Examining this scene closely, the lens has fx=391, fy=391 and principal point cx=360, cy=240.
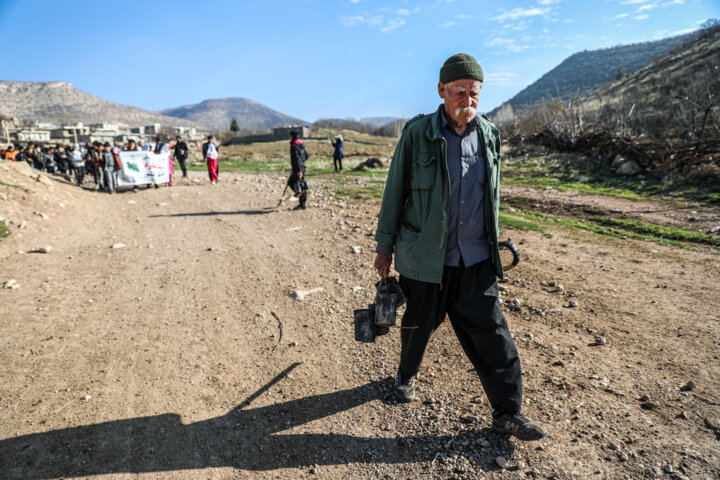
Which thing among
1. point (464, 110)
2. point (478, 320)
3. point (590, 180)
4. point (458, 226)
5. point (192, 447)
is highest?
point (464, 110)

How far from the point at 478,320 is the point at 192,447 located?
195cm

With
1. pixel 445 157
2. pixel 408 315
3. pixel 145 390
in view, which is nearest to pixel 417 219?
pixel 445 157

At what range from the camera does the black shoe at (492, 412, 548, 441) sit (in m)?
2.30

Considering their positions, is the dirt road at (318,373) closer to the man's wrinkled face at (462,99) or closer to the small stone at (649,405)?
the small stone at (649,405)

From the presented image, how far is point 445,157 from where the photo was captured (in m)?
2.34

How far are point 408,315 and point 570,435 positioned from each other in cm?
124

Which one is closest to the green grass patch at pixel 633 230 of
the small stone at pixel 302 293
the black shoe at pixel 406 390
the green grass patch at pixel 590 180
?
the green grass patch at pixel 590 180

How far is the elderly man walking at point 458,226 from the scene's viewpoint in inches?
92.9

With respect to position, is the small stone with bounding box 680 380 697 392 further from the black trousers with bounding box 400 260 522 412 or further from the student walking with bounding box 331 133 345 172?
the student walking with bounding box 331 133 345 172

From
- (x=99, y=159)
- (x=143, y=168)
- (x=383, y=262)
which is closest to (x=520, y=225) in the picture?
→ (x=383, y=262)

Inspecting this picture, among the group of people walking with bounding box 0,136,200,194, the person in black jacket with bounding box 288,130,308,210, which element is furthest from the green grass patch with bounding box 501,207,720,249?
the group of people walking with bounding box 0,136,200,194

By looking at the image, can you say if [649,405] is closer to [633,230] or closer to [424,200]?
[424,200]

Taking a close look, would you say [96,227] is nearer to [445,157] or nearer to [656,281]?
[445,157]

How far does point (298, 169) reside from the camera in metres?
9.34
